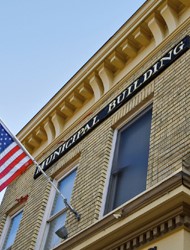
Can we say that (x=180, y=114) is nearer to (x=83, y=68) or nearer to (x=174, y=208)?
(x=174, y=208)

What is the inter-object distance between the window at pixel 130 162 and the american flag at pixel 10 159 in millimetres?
2099

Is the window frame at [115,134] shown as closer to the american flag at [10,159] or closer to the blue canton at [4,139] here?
the american flag at [10,159]

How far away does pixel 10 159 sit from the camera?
9.68 meters

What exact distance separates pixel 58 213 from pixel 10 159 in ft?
5.28

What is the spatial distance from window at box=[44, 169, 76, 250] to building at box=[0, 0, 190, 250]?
0.08 ft

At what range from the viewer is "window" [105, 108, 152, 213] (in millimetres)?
7987

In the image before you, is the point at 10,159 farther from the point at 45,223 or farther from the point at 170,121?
the point at 170,121

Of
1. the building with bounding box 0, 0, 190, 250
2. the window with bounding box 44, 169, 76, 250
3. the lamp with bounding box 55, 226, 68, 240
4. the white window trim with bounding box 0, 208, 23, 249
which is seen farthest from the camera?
the white window trim with bounding box 0, 208, 23, 249

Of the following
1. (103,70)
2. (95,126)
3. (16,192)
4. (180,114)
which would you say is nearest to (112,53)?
(103,70)

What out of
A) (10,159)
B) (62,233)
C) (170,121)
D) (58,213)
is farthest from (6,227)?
(170,121)

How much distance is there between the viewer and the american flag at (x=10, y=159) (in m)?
9.52

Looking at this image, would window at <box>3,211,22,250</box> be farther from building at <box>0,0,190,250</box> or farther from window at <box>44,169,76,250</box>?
window at <box>44,169,76,250</box>

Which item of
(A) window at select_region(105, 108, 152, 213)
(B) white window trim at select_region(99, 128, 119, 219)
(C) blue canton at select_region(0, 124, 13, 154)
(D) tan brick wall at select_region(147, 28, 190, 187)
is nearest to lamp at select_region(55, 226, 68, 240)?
(B) white window trim at select_region(99, 128, 119, 219)

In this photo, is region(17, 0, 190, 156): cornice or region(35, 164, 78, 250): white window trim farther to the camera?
region(35, 164, 78, 250): white window trim
